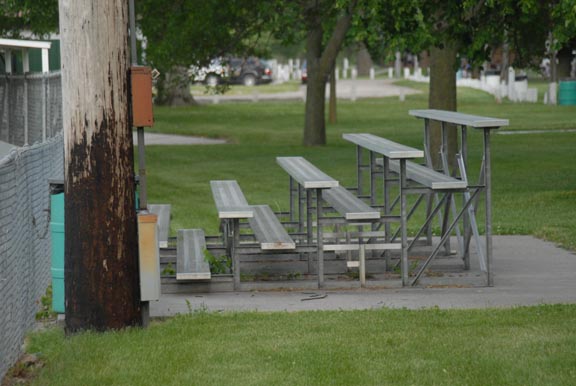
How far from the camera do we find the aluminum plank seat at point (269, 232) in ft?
31.8

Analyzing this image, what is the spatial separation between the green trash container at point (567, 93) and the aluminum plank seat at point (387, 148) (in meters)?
35.7

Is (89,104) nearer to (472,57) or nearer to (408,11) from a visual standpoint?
(408,11)

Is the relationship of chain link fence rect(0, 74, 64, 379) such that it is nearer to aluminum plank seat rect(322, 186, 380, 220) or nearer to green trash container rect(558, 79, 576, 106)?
aluminum plank seat rect(322, 186, 380, 220)

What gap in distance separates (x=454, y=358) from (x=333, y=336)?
930 millimetres

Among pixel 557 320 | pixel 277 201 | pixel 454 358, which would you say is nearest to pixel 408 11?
pixel 277 201

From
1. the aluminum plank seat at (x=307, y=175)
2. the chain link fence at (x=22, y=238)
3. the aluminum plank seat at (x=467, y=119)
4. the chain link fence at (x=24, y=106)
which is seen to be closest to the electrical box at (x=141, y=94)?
the chain link fence at (x=22, y=238)

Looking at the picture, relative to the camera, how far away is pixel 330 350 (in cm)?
734

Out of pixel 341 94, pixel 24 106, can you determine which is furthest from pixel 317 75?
pixel 341 94

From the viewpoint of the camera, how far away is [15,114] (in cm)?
2256

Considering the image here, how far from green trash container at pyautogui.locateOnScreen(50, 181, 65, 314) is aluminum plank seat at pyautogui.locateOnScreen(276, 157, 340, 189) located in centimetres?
185

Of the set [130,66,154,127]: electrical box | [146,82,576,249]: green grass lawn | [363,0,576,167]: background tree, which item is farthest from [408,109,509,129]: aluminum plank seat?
[363,0,576,167]: background tree

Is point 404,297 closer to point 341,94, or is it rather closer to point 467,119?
point 467,119

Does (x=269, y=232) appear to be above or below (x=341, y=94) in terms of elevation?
above

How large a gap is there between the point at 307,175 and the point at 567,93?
37.9m
